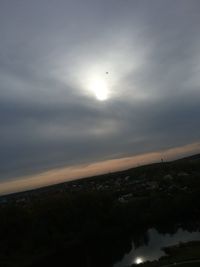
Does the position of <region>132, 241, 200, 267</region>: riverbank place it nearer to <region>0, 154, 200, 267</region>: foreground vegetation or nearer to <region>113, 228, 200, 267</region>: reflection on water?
<region>113, 228, 200, 267</region>: reflection on water

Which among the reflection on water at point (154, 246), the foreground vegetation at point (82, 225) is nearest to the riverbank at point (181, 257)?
the reflection on water at point (154, 246)

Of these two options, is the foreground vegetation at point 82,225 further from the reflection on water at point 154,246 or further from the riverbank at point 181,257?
the riverbank at point 181,257

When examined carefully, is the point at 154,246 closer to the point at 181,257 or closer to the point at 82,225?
the point at 181,257

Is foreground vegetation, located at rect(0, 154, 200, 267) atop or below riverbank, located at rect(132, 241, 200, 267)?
atop

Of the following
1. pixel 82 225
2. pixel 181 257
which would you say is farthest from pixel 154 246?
pixel 82 225

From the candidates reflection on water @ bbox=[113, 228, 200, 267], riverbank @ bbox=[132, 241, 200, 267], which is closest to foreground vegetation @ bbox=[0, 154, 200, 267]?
reflection on water @ bbox=[113, 228, 200, 267]

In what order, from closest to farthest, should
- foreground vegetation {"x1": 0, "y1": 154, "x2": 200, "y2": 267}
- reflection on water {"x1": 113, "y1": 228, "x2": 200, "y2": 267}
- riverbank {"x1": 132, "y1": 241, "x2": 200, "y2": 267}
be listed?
riverbank {"x1": 132, "y1": 241, "x2": 200, "y2": 267} → reflection on water {"x1": 113, "y1": 228, "x2": 200, "y2": 267} → foreground vegetation {"x1": 0, "y1": 154, "x2": 200, "y2": 267}
